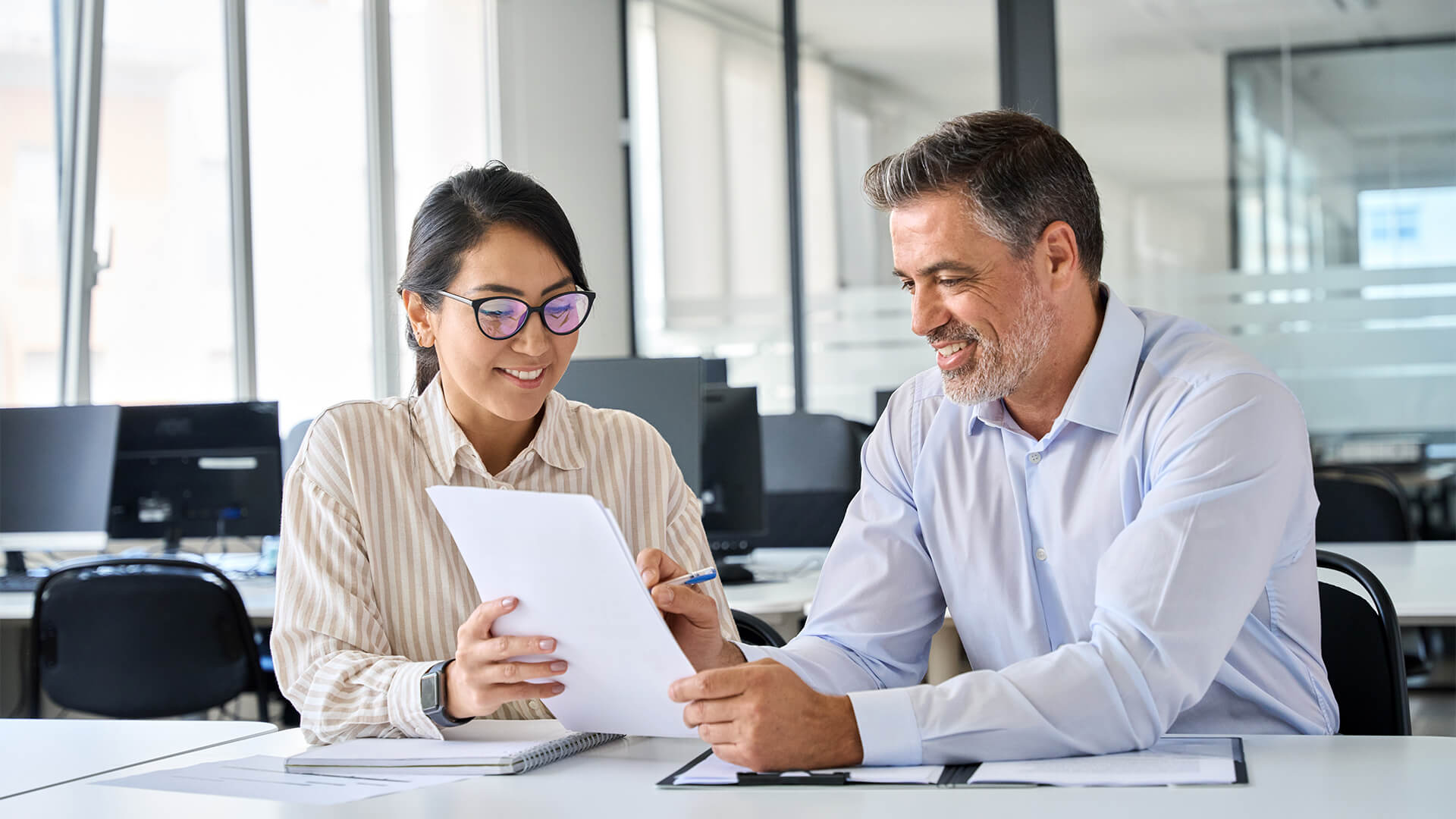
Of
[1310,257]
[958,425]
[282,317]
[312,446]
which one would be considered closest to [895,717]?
[958,425]

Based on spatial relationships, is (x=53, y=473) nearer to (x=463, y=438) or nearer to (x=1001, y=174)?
(x=463, y=438)

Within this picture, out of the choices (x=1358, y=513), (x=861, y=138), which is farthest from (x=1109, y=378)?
(x=861, y=138)

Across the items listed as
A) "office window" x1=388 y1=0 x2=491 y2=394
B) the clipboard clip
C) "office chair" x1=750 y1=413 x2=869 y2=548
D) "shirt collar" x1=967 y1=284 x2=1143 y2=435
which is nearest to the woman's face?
"shirt collar" x1=967 y1=284 x2=1143 y2=435

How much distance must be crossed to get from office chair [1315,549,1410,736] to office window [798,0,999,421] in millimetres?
4834

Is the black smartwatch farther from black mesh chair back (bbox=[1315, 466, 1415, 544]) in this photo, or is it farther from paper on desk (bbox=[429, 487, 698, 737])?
black mesh chair back (bbox=[1315, 466, 1415, 544])

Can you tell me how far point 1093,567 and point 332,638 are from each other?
2.93ft

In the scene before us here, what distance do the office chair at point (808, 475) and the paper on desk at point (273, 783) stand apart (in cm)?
263

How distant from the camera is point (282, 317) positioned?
5.31 m

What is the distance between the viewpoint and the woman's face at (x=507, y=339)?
1.66 meters

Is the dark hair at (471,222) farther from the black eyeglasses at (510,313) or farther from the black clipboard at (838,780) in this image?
the black clipboard at (838,780)

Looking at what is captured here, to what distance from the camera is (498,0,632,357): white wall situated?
258 inches

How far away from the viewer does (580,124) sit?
6930mm

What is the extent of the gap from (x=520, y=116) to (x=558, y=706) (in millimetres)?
5554

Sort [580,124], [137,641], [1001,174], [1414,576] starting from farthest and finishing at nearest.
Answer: [580,124] < [137,641] < [1414,576] < [1001,174]
